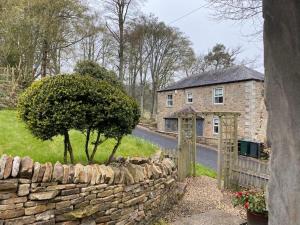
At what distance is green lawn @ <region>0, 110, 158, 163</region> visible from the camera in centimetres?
677

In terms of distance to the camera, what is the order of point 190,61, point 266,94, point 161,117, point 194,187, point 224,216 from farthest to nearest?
1. point 190,61
2. point 161,117
3. point 194,187
4. point 224,216
5. point 266,94

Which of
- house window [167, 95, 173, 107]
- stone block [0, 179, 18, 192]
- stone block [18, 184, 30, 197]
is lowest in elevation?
stone block [18, 184, 30, 197]

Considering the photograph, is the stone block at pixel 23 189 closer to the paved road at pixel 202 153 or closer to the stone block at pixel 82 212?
the stone block at pixel 82 212

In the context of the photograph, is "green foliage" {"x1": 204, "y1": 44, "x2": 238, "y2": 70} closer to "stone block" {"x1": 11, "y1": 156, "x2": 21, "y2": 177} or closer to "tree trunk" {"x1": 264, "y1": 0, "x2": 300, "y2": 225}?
"stone block" {"x1": 11, "y1": 156, "x2": 21, "y2": 177}

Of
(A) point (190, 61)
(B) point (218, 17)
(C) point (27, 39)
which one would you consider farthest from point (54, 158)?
(A) point (190, 61)

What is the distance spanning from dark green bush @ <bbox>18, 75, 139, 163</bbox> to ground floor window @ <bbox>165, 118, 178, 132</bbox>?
20521 millimetres

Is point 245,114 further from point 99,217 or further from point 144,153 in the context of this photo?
point 99,217

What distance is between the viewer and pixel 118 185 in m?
4.83

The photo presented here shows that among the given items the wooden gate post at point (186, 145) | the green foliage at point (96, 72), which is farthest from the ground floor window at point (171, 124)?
the green foliage at point (96, 72)

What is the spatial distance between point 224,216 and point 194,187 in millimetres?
2106

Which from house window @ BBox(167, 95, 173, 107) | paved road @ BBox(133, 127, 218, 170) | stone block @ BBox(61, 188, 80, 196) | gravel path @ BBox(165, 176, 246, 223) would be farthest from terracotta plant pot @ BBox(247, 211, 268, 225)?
house window @ BBox(167, 95, 173, 107)

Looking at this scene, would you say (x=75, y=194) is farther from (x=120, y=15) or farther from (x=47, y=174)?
(x=120, y=15)

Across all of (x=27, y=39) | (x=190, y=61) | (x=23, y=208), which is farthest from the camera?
(x=190, y=61)

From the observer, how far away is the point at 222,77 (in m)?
22.2
